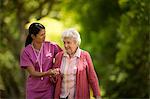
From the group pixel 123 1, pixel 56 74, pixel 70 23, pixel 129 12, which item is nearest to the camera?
pixel 56 74

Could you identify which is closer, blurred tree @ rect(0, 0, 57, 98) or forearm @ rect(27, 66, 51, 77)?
forearm @ rect(27, 66, 51, 77)

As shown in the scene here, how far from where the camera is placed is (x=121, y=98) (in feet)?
61.0

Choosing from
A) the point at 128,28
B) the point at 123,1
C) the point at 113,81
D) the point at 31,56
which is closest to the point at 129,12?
the point at 128,28

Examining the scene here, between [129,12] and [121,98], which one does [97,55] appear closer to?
[121,98]

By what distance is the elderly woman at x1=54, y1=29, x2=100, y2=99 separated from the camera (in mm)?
7434

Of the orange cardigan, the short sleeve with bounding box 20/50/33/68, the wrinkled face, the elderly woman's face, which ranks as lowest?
the orange cardigan

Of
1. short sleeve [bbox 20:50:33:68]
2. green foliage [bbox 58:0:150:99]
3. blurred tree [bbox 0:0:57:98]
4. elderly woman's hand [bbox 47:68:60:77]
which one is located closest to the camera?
elderly woman's hand [bbox 47:68:60:77]

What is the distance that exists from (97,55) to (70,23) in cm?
212

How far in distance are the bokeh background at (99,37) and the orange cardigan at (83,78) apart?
4933 mm

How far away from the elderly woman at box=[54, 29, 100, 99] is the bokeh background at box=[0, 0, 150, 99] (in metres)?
4.93

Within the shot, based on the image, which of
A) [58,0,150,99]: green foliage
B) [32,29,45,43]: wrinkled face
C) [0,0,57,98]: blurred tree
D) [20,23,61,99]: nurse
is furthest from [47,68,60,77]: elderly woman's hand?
[58,0,150,99]: green foliage

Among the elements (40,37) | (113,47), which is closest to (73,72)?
(40,37)

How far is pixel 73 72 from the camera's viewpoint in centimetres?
744

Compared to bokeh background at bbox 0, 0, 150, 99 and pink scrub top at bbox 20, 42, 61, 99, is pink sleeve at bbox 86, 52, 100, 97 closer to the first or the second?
pink scrub top at bbox 20, 42, 61, 99
